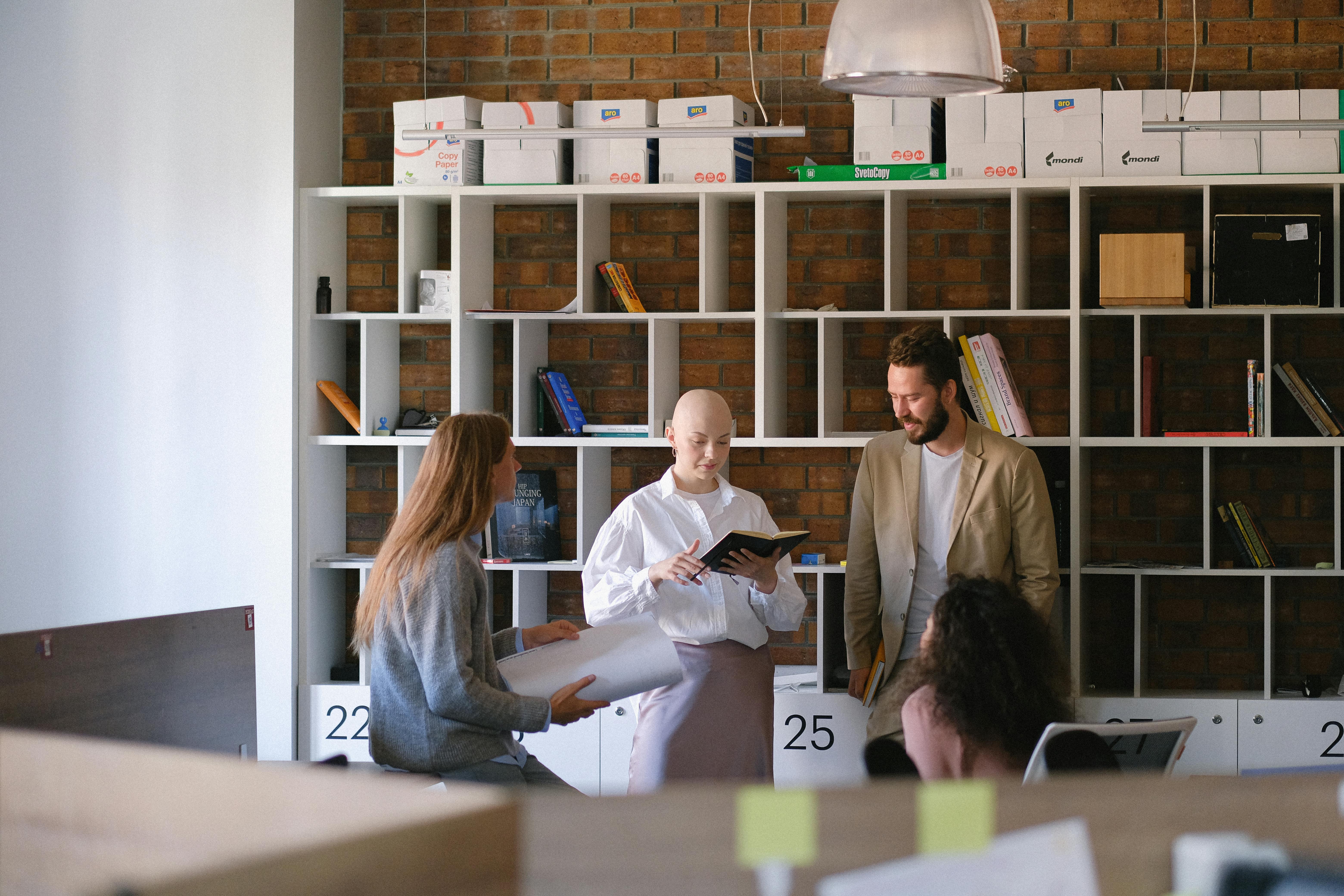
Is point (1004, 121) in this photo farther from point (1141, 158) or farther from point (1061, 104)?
point (1141, 158)

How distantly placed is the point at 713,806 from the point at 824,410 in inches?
152

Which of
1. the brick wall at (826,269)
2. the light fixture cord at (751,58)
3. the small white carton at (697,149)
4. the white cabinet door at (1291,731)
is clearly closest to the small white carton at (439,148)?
the brick wall at (826,269)

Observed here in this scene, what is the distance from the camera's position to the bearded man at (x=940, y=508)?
140 inches

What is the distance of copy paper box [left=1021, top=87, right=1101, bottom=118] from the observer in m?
4.11

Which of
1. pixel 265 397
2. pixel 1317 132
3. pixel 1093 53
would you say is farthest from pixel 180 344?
pixel 1317 132

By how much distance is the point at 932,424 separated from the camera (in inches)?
140

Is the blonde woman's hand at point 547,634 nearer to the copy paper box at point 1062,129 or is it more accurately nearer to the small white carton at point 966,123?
the small white carton at point 966,123

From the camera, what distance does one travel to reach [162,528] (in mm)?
4527

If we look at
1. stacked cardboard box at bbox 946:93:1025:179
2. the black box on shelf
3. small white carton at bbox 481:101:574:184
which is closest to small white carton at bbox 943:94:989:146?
stacked cardboard box at bbox 946:93:1025:179

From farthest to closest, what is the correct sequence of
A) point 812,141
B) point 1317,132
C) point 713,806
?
point 812,141 → point 1317,132 → point 713,806

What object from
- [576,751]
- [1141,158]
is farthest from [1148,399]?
[576,751]

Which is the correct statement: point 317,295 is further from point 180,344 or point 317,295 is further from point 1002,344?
point 1002,344

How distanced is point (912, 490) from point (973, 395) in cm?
68

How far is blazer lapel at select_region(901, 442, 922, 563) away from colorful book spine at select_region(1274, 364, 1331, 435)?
1444 mm
